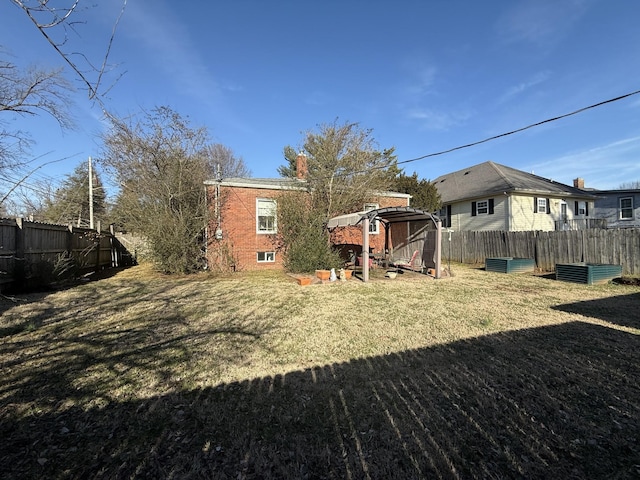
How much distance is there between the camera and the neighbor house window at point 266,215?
13.8 meters

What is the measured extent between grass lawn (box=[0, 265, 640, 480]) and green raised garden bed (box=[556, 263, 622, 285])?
3899mm

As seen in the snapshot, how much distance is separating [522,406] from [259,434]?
243cm

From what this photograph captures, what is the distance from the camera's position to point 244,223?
44.1 feet

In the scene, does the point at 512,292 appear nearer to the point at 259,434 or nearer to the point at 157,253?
the point at 259,434

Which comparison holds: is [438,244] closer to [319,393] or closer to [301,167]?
[301,167]

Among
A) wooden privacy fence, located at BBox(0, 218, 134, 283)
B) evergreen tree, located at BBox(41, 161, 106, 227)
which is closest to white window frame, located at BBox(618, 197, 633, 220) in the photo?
wooden privacy fence, located at BBox(0, 218, 134, 283)

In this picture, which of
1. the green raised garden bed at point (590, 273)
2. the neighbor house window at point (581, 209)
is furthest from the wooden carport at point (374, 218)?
the neighbor house window at point (581, 209)

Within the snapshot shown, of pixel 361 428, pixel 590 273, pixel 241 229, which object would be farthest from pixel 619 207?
pixel 361 428

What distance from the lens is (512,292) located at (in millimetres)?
8688

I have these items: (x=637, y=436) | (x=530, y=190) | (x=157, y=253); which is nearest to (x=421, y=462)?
(x=637, y=436)

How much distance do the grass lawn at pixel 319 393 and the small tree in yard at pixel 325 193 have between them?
5.98m

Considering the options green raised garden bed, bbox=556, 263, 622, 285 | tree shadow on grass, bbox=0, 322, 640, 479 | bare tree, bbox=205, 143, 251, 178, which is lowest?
tree shadow on grass, bbox=0, 322, 640, 479

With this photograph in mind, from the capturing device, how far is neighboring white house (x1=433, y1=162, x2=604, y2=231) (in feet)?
62.0

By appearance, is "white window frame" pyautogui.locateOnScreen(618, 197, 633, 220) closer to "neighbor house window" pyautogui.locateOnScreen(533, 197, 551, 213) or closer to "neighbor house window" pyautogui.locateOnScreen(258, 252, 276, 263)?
"neighbor house window" pyautogui.locateOnScreen(533, 197, 551, 213)
